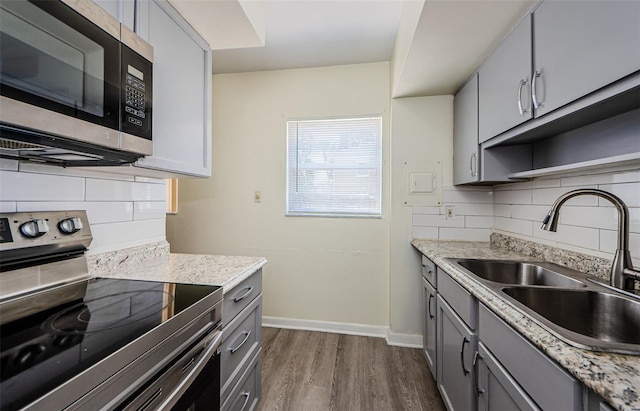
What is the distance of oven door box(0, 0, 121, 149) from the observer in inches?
24.5

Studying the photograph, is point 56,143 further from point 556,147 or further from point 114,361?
point 556,147

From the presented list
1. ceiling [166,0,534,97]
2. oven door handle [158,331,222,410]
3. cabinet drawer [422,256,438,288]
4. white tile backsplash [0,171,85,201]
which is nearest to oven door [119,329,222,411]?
oven door handle [158,331,222,410]

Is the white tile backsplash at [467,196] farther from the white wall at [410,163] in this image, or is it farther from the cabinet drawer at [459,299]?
the cabinet drawer at [459,299]

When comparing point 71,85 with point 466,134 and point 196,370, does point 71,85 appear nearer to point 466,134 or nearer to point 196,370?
point 196,370

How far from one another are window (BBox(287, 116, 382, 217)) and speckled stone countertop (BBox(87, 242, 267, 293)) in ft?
4.04

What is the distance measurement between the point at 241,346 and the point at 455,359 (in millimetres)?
1059

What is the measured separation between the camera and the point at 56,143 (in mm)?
752

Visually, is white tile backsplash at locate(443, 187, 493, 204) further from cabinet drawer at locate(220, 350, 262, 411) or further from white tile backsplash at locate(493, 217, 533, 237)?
cabinet drawer at locate(220, 350, 262, 411)

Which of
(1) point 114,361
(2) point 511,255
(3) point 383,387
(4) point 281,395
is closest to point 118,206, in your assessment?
(1) point 114,361

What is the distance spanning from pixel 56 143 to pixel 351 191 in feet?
6.92

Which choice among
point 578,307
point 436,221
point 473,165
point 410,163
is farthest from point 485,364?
point 410,163

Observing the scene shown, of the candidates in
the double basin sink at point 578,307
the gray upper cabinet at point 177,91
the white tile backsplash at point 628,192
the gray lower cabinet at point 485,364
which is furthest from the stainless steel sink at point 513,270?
the gray upper cabinet at point 177,91

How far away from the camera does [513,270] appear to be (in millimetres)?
1543

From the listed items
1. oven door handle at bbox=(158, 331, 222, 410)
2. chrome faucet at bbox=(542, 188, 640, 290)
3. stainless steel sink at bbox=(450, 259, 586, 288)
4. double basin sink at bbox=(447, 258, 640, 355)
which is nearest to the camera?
oven door handle at bbox=(158, 331, 222, 410)
